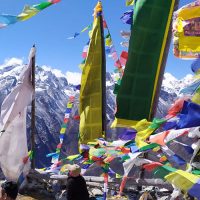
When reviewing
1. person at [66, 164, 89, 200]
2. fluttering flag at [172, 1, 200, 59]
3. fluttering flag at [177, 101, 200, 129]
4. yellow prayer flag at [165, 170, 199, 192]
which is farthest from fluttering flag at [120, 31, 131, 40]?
yellow prayer flag at [165, 170, 199, 192]

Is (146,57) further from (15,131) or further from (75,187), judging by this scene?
(15,131)

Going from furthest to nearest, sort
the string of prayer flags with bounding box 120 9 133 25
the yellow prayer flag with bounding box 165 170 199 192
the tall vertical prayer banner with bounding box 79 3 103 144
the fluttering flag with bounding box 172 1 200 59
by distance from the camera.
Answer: the tall vertical prayer banner with bounding box 79 3 103 144 → the string of prayer flags with bounding box 120 9 133 25 → the fluttering flag with bounding box 172 1 200 59 → the yellow prayer flag with bounding box 165 170 199 192

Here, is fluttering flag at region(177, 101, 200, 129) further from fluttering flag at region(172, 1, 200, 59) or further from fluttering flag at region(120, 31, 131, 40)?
fluttering flag at region(120, 31, 131, 40)

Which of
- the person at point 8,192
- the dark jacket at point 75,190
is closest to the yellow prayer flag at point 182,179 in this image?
the dark jacket at point 75,190

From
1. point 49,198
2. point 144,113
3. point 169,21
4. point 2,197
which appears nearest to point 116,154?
point 2,197

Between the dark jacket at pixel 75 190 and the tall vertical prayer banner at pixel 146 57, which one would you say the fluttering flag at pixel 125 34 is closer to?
the tall vertical prayer banner at pixel 146 57

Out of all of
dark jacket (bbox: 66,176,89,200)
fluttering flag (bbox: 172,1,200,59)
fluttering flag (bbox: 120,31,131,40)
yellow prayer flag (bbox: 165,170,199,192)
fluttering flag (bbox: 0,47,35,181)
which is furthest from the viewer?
fluttering flag (bbox: 0,47,35,181)

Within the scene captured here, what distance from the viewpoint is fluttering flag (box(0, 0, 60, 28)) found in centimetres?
1088

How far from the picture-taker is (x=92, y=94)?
13289 millimetres

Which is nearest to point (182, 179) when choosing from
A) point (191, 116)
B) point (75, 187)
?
point (191, 116)

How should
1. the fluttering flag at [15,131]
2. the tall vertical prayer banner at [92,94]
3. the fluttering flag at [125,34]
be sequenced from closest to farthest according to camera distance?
the fluttering flag at [125,34], the tall vertical prayer banner at [92,94], the fluttering flag at [15,131]

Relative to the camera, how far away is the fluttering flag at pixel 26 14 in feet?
35.7

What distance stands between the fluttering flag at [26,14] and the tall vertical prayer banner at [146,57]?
2.67 m

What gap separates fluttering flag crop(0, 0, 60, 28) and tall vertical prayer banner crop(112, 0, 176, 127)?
2665 millimetres
